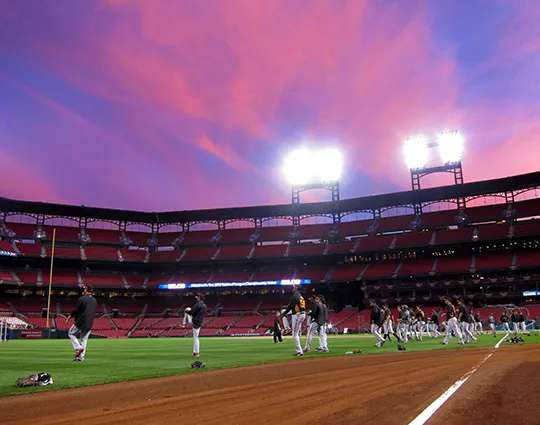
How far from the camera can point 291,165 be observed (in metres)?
75.0

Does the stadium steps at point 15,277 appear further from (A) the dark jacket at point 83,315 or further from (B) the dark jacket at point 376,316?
→ (B) the dark jacket at point 376,316

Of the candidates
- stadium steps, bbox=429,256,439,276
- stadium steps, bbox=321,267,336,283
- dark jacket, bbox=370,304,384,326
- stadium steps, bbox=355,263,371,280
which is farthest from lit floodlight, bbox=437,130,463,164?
dark jacket, bbox=370,304,384,326

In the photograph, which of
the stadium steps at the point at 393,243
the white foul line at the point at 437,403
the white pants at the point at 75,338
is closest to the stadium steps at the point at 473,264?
the stadium steps at the point at 393,243

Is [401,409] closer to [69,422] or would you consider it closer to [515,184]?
[69,422]

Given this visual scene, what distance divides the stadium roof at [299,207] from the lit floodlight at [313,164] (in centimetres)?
459

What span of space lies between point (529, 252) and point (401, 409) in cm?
6442

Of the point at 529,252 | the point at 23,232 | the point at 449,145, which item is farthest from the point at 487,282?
the point at 23,232

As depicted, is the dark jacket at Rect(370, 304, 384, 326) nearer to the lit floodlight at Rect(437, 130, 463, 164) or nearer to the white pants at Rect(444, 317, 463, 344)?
the white pants at Rect(444, 317, 463, 344)

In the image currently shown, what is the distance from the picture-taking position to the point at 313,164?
75375 millimetres

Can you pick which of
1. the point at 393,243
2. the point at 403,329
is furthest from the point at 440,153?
the point at 403,329

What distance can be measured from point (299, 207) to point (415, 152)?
19.9 metres

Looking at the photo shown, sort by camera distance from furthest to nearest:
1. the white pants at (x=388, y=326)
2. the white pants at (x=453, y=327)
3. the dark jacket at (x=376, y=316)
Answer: the white pants at (x=388, y=326) < the white pants at (x=453, y=327) < the dark jacket at (x=376, y=316)

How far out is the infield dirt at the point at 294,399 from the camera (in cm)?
600

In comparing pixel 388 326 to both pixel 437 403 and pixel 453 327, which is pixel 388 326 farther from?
pixel 437 403
